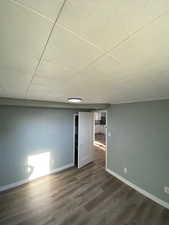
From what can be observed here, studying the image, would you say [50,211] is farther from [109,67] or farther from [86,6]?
[86,6]

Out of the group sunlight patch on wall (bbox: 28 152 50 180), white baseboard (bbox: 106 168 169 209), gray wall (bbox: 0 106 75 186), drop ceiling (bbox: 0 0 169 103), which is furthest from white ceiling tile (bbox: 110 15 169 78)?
sunlight patch on wall (bbox: 28 152 50 180)

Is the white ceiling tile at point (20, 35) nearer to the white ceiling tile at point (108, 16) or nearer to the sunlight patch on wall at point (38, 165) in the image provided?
the white ceiling tile at point (108, 16)

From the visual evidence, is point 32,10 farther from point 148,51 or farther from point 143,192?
point 143,192

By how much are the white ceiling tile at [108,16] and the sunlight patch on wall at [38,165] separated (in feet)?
10.7

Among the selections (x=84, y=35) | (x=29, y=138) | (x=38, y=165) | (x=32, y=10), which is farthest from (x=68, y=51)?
(x=38, y=165)

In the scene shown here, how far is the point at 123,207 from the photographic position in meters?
2.12

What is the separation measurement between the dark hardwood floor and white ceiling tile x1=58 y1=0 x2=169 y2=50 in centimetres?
255

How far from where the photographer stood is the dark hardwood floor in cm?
186

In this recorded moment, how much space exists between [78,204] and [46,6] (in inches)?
112

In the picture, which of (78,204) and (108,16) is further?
(78,204)

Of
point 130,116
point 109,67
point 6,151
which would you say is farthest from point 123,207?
point 6,151

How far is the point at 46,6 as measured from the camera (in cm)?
40

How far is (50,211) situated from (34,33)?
269 centimetres

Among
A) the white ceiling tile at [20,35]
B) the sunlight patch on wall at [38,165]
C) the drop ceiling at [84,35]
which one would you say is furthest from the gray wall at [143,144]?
the white ceiling tile at [20,35]
